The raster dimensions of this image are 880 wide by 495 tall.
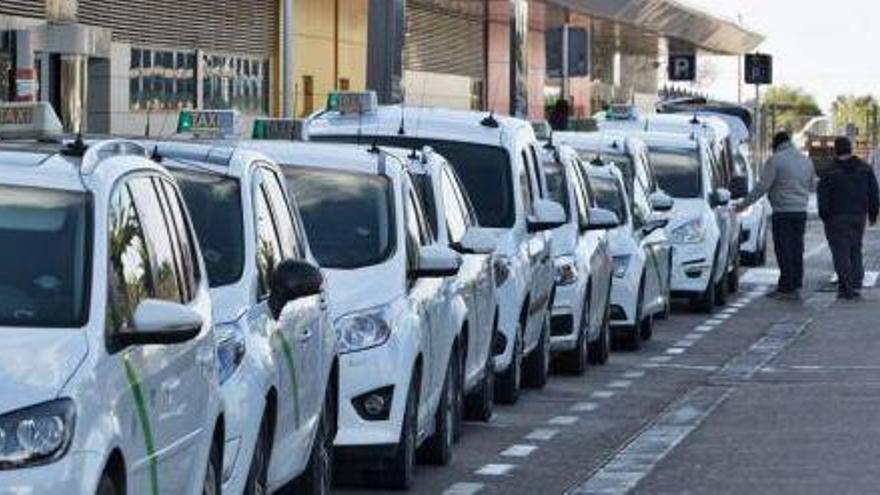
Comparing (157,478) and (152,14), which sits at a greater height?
(152,14)

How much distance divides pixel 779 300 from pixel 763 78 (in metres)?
25.3

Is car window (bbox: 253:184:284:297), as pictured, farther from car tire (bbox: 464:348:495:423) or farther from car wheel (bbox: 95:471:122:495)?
car tire (bbox: 464:348:495:423)

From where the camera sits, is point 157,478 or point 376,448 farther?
point 376,448

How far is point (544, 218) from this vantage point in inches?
742

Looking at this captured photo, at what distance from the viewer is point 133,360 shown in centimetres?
839

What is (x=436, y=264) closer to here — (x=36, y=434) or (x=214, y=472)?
(x=214, y=472)

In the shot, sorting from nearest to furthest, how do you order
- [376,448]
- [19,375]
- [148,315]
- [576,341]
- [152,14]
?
[19,375]
[148,315]
[376,448]
[576,341]
[152,14]

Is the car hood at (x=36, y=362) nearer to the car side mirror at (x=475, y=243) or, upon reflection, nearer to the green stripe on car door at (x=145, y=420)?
the green stripe on car door at (x=145, y=420)

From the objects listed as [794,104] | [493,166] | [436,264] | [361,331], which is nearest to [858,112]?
[794,104]

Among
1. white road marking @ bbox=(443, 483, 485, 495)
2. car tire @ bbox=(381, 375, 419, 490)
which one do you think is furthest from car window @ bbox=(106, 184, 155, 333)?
white road marking @ bbox=(443, 483, 485, 495)

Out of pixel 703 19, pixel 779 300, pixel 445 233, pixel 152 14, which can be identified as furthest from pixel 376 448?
pixel 703 19

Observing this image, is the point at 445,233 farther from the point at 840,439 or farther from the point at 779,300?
the point at 779,300

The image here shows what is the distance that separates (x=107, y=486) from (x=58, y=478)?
418 mm

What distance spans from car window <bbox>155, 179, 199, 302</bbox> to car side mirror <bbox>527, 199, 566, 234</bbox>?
891 cm
